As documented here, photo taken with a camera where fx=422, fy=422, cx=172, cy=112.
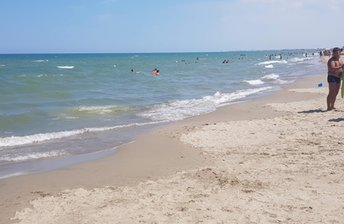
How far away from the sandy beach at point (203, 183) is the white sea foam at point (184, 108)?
13.8ft

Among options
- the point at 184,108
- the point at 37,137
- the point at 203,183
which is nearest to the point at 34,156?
the point at 37,137

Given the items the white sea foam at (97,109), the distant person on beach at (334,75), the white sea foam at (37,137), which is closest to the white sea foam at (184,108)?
the white sea foam at (97,109)

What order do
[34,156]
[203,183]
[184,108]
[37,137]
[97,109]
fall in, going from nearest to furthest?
[203,183], [34,156], [37,137], [184,108], [97,109]

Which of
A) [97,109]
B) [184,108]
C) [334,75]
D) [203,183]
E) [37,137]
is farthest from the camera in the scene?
[97,109]

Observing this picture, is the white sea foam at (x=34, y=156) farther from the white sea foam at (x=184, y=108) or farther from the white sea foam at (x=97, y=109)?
the white sea foam at (x=97, y=109)

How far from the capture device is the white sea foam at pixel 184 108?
566 inches

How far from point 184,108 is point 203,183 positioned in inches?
399

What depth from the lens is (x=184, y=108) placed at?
53.5 feet

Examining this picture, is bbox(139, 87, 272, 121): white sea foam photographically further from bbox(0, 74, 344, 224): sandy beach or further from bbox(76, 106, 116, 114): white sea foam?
bbox(0, 74, 344, 224): sandy beach

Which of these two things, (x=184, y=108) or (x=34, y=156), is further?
(x=184, y=108)

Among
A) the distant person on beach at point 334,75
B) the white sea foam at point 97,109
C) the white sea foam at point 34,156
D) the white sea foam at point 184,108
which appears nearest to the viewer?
the white sea foam at point 34,156

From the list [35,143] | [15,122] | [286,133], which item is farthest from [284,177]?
[15,122]

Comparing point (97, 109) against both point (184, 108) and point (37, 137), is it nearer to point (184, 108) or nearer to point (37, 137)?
point (184, 108)

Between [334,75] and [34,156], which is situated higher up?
[334,75]
